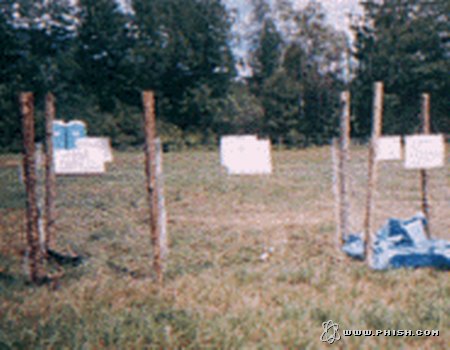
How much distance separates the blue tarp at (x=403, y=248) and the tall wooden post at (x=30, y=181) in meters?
4.18

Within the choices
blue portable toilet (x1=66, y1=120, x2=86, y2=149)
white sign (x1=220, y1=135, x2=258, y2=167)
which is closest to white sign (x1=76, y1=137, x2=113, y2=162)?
white sign (x1=220, y1=135, x2=258, y2=167)

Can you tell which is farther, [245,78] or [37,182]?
[245,78]

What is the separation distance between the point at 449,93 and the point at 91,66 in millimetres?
36022

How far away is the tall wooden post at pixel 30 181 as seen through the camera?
19.0 ft

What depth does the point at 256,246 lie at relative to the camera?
7613 millimetres

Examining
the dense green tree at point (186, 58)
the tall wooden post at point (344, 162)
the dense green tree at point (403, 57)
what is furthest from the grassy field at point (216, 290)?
the dense green tree at point (403, 57)

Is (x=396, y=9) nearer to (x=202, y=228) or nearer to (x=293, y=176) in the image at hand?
(x=293, y=176)

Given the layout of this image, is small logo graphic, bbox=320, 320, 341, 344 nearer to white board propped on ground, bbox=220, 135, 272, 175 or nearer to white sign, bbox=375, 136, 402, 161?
white board propped on ground, bbox=220, 135, 272, 175

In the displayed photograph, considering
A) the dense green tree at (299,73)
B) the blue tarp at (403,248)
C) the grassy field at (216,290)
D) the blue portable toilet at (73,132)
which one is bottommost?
the grassy field at (216,290)

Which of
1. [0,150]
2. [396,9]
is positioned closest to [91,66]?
[0,150]

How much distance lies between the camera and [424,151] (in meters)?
6.82

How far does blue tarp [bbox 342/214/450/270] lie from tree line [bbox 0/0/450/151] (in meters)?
34.4

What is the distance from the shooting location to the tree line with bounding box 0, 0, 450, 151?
1734 inches

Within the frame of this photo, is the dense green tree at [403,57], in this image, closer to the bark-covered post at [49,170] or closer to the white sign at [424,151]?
the white sign at [424,151]
